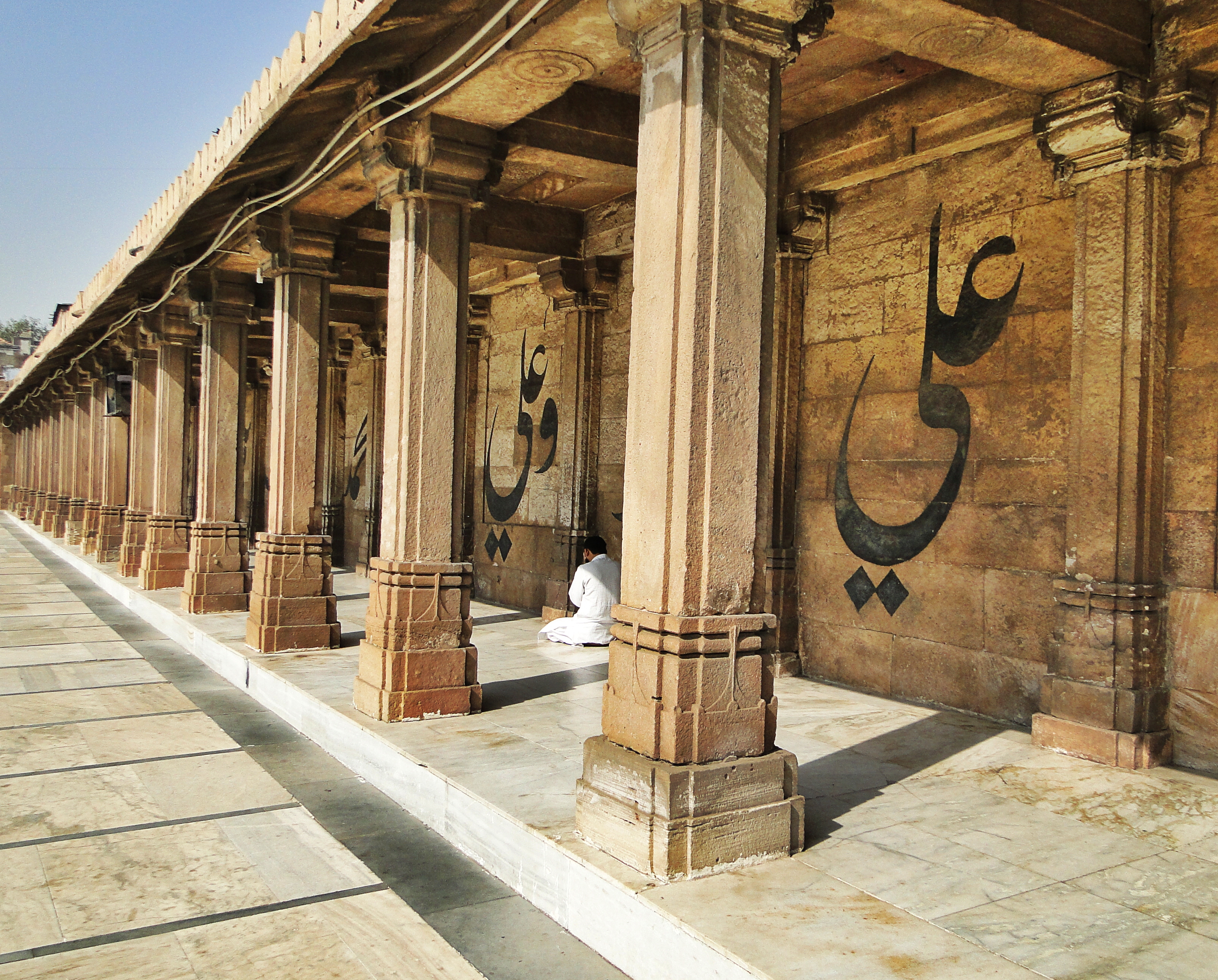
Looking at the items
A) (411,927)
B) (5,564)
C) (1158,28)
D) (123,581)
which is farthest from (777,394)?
(5,564)

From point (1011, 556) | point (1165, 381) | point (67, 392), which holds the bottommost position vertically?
point (1011, 556)

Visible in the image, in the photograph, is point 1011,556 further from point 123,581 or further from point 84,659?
point 123,581

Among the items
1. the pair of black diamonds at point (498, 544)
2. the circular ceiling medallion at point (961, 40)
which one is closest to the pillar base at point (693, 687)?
the circular ceiling medallion at point (961, 40)

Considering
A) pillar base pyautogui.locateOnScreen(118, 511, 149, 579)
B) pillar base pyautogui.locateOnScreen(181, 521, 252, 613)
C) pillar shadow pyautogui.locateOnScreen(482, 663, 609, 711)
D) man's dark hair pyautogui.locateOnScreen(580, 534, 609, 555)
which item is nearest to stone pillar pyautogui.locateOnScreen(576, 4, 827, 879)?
pillar shadow pyautogui.locateOnScreen(482, 663, 609, 711)

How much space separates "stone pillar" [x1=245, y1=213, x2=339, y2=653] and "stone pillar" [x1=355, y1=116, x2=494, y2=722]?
91.7 inches

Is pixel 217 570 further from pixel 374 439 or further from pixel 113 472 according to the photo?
pixel 113 472

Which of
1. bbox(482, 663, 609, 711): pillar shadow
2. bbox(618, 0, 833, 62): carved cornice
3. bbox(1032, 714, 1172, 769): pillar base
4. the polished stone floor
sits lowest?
the polished stone floor

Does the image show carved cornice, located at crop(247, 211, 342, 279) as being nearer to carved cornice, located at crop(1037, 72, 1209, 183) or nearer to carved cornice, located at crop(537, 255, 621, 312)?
carved cornice, located at crop(537, 255, 621, 312)

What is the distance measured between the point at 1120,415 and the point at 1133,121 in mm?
1669

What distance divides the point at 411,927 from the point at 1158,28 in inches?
241

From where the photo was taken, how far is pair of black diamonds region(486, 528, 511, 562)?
12594mm

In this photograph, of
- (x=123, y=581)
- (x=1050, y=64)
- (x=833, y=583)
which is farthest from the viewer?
(x=123, y=581)

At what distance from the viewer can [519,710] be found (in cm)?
655

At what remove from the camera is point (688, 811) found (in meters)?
3.64
